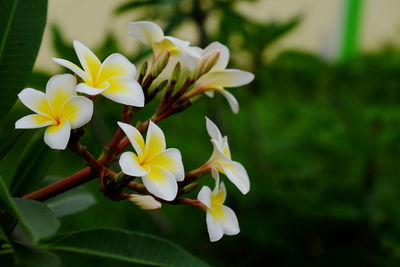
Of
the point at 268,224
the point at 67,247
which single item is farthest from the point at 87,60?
the point at 268,224

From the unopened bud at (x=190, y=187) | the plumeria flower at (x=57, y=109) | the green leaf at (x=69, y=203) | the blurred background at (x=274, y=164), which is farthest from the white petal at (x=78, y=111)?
the blurred background at (x=274, y=164)

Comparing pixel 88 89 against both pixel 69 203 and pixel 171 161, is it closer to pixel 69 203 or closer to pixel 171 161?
pixel 171 161

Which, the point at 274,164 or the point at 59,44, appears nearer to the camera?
the point at 59,44

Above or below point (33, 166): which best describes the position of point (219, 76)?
above

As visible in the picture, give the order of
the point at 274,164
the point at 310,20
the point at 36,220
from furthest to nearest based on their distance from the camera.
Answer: the point at 310,20 < the point at 274,164 < the point at 36,220

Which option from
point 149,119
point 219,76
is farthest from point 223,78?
point 149,119

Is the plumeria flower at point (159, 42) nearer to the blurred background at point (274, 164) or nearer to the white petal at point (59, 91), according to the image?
the white petal at point (59, 91)

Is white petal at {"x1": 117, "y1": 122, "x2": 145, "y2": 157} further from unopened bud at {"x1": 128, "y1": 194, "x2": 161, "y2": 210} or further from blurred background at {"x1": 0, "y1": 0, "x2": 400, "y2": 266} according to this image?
blurred background at {"x1": 0, "y1": 0, "x2": 400, "y2": 266}

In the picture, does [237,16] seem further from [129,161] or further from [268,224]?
[129,161]
